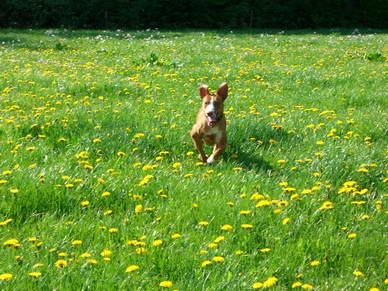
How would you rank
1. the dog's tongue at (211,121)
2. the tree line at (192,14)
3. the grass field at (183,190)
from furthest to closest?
the tree line at (192,14), the dog's tongue at (211,121), the grass field at (183,190)

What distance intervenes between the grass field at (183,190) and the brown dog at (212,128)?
160 millimetres

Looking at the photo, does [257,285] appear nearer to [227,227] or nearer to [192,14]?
[227,227]

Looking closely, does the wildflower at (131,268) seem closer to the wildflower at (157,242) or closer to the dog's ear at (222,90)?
the wildflower at (157,242)

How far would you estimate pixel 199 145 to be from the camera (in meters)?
5.36

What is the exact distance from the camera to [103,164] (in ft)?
16.0

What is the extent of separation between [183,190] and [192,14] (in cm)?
2320

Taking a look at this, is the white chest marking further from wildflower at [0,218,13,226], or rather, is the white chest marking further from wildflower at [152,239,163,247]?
wildflower at [0,218,13,226]

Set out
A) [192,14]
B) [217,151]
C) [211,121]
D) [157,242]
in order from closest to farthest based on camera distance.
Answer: [157,242], [211,121], [217,151], [192,14]

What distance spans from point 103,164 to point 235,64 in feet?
24.4

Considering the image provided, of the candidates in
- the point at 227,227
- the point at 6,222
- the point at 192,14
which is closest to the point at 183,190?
the point at 227,227

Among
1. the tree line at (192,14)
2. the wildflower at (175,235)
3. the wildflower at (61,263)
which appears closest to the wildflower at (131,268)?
the wildflower at (61,263)

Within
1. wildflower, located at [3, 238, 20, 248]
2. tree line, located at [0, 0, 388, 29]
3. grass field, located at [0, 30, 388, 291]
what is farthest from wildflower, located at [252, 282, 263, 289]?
tree line, located at [0, 0, 388, 29]

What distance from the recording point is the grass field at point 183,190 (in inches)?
124

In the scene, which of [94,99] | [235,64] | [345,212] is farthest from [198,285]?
[235,64]
